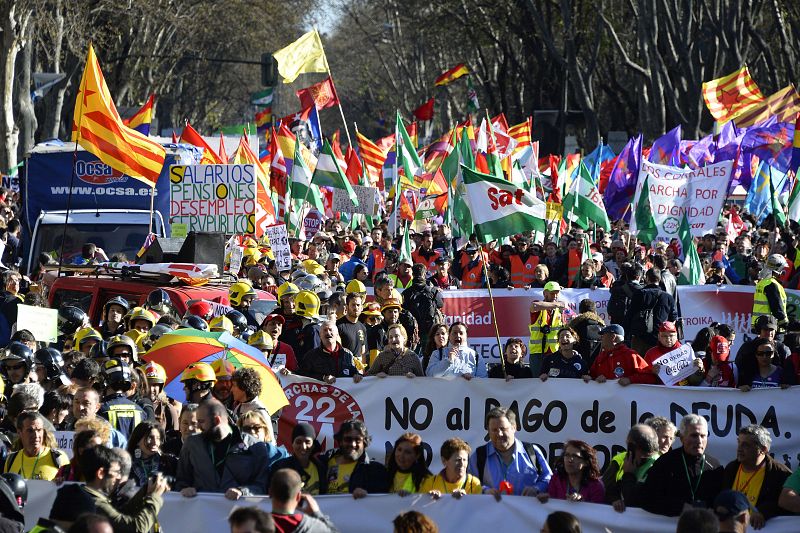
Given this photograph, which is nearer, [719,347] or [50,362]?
[50,362]

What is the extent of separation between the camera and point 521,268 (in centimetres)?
1855

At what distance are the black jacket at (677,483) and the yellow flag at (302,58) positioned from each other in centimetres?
1830

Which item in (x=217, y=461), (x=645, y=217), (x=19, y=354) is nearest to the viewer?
(x=217, y=461)

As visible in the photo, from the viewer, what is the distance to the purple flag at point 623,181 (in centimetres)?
2256

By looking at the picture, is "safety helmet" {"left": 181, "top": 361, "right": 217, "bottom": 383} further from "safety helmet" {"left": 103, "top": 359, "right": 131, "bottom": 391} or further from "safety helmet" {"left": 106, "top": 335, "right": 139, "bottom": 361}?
"safety helmet" {"left": 106, "top": 335, "right": 139, "bottom": 361}

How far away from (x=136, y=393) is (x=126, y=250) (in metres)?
8.80

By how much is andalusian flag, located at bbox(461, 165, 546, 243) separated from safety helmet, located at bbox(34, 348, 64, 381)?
3639 mm

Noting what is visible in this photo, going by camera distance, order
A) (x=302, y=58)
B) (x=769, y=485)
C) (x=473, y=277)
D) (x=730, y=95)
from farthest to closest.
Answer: (x=730, y=95)
(x=302, y=58)
(x=473, y=277)
(x=769, y=485)

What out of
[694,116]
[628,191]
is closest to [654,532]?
[628,191]

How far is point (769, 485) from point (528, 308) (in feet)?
24.9

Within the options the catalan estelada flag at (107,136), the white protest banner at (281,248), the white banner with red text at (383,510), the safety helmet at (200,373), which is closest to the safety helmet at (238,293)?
the catalan estelada flag at (107,136)

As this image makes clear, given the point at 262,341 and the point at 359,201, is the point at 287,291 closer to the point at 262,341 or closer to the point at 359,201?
the point at 262,341

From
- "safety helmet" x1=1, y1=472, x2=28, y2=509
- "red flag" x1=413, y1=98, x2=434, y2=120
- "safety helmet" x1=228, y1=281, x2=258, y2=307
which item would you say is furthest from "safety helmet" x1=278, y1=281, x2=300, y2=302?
"red flag" x1=413, y1=98, x2=434, y2=120

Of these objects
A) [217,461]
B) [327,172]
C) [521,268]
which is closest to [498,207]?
[217,461]
